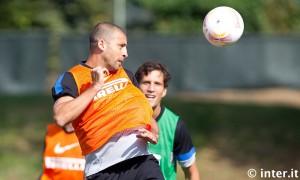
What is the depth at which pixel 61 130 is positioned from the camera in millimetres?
8641

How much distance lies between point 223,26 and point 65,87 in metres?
1.44

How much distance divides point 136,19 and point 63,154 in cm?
2659

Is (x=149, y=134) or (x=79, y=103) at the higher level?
(x=79, y=103)

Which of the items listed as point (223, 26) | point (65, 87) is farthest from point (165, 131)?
point (65, 87)

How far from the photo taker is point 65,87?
6039mm

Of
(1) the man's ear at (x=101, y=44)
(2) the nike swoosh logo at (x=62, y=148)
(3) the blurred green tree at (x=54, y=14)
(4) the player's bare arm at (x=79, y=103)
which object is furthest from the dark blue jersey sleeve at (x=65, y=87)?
(3) the blurred green tree at (x=54, y=14)

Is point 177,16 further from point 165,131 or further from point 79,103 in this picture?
point 79,103

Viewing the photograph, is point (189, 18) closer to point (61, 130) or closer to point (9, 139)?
point (9, 139)

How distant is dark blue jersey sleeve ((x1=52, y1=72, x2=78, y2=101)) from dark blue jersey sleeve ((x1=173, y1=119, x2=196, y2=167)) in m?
1.27

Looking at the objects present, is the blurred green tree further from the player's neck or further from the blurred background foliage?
the player's neck

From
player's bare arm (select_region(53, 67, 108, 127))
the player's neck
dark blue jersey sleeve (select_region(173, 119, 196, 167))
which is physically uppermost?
the player's neck

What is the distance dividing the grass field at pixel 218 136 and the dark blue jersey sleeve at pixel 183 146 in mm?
7185

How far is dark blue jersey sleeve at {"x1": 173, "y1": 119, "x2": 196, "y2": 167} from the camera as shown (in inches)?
277

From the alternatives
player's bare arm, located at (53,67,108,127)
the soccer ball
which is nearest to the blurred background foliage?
the soccer ball
